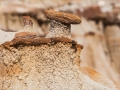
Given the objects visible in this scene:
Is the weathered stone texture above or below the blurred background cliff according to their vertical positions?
above

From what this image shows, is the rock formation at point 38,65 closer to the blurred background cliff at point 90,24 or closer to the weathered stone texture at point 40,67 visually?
the weathered stone texture at point 40,67

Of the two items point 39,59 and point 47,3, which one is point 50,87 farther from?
point 47,3

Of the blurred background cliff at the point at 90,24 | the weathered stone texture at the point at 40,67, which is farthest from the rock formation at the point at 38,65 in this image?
the blurred background cliff at the point at 90,24

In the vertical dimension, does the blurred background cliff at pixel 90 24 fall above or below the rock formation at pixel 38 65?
below

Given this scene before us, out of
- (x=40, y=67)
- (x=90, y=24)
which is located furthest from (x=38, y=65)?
(x=90, y=24)

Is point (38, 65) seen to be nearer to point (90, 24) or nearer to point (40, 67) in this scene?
point (40, 67)

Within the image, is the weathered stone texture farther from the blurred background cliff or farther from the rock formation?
the blurred background cliff

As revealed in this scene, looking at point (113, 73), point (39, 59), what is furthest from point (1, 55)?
point (113, 73)

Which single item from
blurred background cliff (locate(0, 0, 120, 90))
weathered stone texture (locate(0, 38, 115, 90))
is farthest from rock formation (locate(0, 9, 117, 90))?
blurred background cliff (locate(0, 0, 120, 90))
